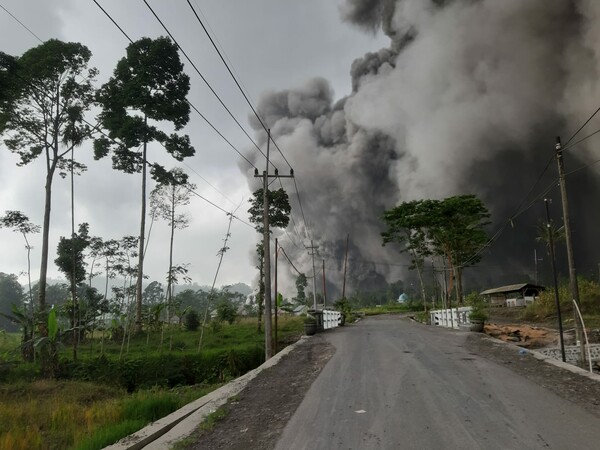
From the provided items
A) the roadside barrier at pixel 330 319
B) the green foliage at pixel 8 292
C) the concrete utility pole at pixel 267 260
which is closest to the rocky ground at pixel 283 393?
the concrete utility pole at pixel 267 260

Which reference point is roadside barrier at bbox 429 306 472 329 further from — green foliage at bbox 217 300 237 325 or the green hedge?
green foliage at bbox 217 300 237 325

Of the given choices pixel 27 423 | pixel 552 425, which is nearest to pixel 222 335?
pixel 27 423

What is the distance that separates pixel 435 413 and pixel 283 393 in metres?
3.36

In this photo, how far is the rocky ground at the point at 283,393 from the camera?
5.81 meters

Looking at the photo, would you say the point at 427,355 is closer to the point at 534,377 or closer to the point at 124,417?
the point at 534,377

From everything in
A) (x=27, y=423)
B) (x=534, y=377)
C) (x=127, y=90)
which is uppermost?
(x=127, y=90)

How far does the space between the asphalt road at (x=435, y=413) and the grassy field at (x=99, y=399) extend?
130 inches

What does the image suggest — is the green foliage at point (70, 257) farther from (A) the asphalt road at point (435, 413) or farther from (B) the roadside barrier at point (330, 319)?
(A) the asphalt road at point (435, 413)

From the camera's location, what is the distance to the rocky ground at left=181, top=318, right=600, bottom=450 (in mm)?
5812

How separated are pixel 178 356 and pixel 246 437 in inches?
592

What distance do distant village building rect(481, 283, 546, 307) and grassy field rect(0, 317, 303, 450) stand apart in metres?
38.1

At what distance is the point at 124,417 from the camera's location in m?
8.57

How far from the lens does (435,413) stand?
6371 mm

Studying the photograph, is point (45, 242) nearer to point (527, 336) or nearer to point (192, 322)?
point (192, 322)
